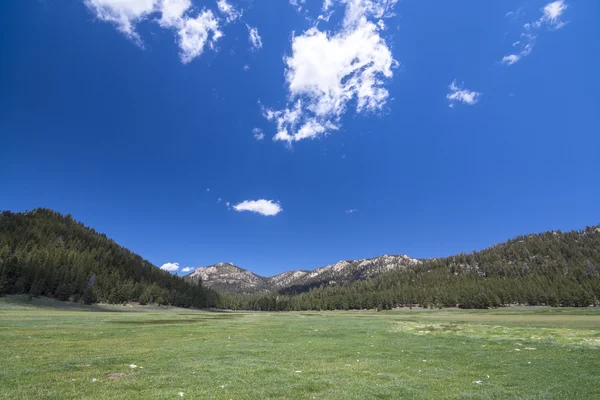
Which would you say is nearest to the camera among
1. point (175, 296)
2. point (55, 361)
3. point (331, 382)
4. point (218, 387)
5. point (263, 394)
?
point (263, 394)

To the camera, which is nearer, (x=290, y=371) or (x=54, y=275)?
(x=290, y=371)

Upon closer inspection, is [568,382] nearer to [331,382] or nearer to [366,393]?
[366,393]

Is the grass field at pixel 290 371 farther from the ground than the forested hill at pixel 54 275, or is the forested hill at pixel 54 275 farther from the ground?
the forested hill at pixel 54 275

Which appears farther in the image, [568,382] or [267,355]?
[267,355]

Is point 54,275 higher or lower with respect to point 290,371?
higher

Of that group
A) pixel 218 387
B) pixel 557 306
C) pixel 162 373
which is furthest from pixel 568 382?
pixel 557 306

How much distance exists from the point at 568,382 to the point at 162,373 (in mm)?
19604

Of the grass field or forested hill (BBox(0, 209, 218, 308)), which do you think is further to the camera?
forested hill (BBox(0, 209, 218, 308))

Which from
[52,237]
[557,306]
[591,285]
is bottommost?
[557,306]

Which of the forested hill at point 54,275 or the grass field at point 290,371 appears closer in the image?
the grass field at point 290,371

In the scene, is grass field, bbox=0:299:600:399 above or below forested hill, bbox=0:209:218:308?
below

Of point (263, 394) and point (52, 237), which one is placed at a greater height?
point (52, 237)

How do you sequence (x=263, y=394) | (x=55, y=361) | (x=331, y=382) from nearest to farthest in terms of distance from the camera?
1. (x=263, y=394)
2. (x=331, y=382)
3. (x=55, y=361)

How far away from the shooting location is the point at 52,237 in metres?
199
